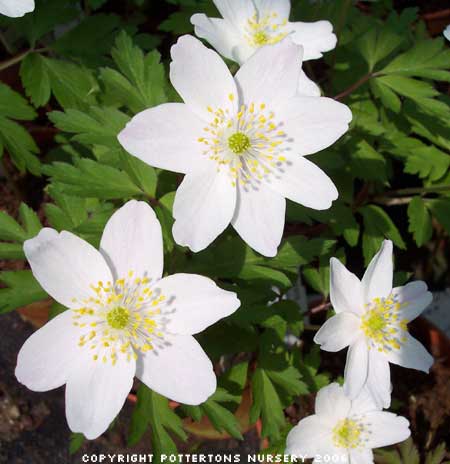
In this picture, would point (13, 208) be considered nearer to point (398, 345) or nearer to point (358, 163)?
point (358, 163)

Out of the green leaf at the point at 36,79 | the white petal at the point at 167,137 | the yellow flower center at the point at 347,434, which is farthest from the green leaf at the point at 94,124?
the yellow flower center at the point at 347,434

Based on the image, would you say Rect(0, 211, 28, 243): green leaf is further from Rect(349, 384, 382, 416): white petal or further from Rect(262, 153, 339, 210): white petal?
Rect(349, 384, 382, 416): white petal

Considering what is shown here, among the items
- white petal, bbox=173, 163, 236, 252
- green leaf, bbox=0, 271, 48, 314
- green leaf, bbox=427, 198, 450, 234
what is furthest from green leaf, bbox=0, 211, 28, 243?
green leaf, bbox=427, 198, 450, 234

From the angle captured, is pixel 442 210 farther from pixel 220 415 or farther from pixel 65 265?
pixel 65 265

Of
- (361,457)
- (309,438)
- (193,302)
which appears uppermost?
(193,302)

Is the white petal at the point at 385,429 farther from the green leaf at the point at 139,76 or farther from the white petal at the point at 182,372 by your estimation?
the green leaf at the point at 139,76

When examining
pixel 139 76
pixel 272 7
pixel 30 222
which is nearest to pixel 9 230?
pixel 30 222

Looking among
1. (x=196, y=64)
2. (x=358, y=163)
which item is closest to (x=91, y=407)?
(x=196, y=64)
